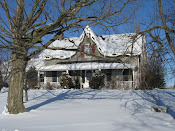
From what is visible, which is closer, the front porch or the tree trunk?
the tree trunk

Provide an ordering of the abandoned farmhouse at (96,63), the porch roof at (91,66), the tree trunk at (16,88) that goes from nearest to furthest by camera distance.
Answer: the tree trunk at (16,88), the porch roof at (91,66), the abandoned farmhouse at (96,63)

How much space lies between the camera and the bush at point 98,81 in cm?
1842

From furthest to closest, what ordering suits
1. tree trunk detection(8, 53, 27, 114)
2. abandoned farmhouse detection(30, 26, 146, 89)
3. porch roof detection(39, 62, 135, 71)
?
abandoned farmhouse detection(30, 26, 146, 89), porch roof detection(39, 62, 135, 71), tree trunk detection(8, 53, 27, 114)

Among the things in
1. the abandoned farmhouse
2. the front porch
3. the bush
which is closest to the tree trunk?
the abandoned farmhouse

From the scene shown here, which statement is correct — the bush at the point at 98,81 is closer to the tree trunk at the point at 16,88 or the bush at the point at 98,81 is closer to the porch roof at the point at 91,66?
the porch roof at the point at 91,66

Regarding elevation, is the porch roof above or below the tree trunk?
above

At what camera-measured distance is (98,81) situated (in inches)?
725

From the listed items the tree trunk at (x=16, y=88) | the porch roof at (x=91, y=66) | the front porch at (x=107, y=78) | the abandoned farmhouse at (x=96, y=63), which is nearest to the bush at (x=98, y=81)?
the abandoned farmhouse at (x=96, y=63)

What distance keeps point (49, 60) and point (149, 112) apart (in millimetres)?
16964

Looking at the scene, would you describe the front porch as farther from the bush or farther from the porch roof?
the porch roof

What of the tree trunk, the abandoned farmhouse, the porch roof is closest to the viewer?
the tree trunk

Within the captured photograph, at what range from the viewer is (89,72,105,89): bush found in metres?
18.4

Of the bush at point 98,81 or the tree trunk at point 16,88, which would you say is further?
the bush at point 98,81

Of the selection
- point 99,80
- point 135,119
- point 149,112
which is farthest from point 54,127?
point 99,80
